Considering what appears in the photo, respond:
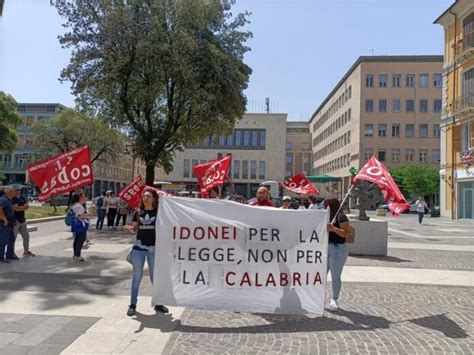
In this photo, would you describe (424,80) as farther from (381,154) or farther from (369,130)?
(381,154)

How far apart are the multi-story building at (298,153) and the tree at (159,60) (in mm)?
81665

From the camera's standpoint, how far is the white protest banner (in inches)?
241

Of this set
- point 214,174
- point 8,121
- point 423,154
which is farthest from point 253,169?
point 214,174

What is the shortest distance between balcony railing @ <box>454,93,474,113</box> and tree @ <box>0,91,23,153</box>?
135 feet

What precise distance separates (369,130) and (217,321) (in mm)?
62267

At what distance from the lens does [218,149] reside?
249 ft

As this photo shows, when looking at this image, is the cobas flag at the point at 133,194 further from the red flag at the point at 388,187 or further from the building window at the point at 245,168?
the building window at the point at 245,168

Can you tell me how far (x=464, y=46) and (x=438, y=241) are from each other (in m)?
23.2

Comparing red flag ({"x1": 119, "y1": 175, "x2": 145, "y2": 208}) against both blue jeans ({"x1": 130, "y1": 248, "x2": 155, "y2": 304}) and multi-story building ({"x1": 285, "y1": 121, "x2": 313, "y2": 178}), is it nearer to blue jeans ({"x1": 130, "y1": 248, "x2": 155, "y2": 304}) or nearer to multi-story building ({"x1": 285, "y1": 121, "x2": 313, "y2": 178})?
blue jeans ({"x1": 130, "y1": 248, "x2": 155, "y2": 304})

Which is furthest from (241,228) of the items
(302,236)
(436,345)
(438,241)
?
(438,241)

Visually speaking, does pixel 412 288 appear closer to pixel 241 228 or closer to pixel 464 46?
pixel 241 228

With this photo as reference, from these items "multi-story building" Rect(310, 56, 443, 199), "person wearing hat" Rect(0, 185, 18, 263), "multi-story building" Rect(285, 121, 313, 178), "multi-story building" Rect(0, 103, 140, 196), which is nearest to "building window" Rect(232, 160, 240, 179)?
"multi-story building" Rect(310, 56, 443, 199)

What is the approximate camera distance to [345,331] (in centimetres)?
564

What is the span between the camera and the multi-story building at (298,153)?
106 metres
